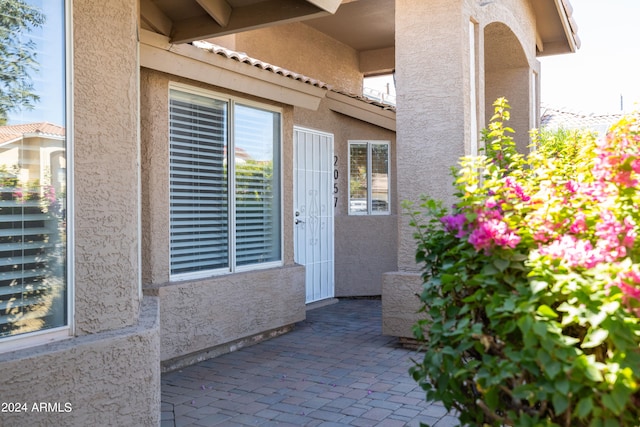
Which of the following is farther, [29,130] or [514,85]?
[514,85]

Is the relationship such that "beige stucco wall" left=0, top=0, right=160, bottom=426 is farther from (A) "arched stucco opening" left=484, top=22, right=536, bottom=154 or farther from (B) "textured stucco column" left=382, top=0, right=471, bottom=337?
(A) "arched stucco opening" left=484, top=22, right=536, bottom=154

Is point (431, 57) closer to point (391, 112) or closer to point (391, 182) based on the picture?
point (391, 112)

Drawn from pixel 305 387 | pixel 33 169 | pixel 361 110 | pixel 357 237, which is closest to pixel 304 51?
pixel 361 110

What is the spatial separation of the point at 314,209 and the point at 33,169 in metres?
6.89

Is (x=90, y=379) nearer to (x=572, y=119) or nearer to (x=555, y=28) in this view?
(x=555, y=28)

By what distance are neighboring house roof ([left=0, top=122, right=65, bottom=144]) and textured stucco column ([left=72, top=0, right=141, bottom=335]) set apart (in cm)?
11

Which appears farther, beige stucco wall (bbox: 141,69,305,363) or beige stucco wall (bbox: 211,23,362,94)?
beige stucco wall (bbox: 211,23,362,94)

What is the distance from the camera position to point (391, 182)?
11336 millimetres

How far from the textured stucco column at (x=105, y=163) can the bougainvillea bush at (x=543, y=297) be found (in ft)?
7.11

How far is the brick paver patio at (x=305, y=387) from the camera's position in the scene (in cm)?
490

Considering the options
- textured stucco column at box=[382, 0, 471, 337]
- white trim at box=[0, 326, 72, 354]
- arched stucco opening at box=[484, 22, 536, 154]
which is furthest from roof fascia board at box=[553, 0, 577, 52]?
white trim at box=[0, 326, 72, 354]

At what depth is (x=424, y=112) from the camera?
7188 millimetres

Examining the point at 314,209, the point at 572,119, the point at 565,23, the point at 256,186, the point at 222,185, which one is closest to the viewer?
the point at 222,185

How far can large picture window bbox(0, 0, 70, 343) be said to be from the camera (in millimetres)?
3430
